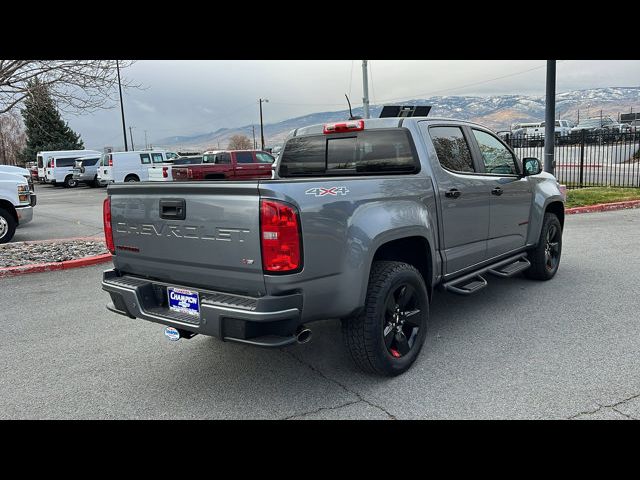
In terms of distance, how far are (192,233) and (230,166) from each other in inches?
730

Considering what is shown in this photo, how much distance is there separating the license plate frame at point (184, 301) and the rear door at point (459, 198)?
2.13 metres

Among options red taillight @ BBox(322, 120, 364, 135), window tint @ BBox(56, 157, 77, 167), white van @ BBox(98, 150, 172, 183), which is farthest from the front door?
window tint @ BBox(56, 157, 77, 167)

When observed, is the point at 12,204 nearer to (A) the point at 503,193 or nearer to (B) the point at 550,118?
(A) the point at 503,193

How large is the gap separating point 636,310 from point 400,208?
3.00m

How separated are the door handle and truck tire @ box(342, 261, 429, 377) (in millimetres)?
838

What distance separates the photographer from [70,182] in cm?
3116

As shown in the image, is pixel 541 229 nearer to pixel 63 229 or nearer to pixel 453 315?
pixel 453 315

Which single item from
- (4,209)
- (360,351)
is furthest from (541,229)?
(4,209)

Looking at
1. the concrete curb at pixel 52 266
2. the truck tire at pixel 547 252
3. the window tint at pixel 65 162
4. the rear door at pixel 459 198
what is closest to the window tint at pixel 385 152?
the rear door at pixel 459 198

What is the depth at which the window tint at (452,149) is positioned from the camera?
4500mm

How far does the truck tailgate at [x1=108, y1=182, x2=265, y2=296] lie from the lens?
10.1ft

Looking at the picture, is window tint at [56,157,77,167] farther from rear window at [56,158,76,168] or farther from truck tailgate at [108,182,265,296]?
truck tailgate at [108,182,265,296]
